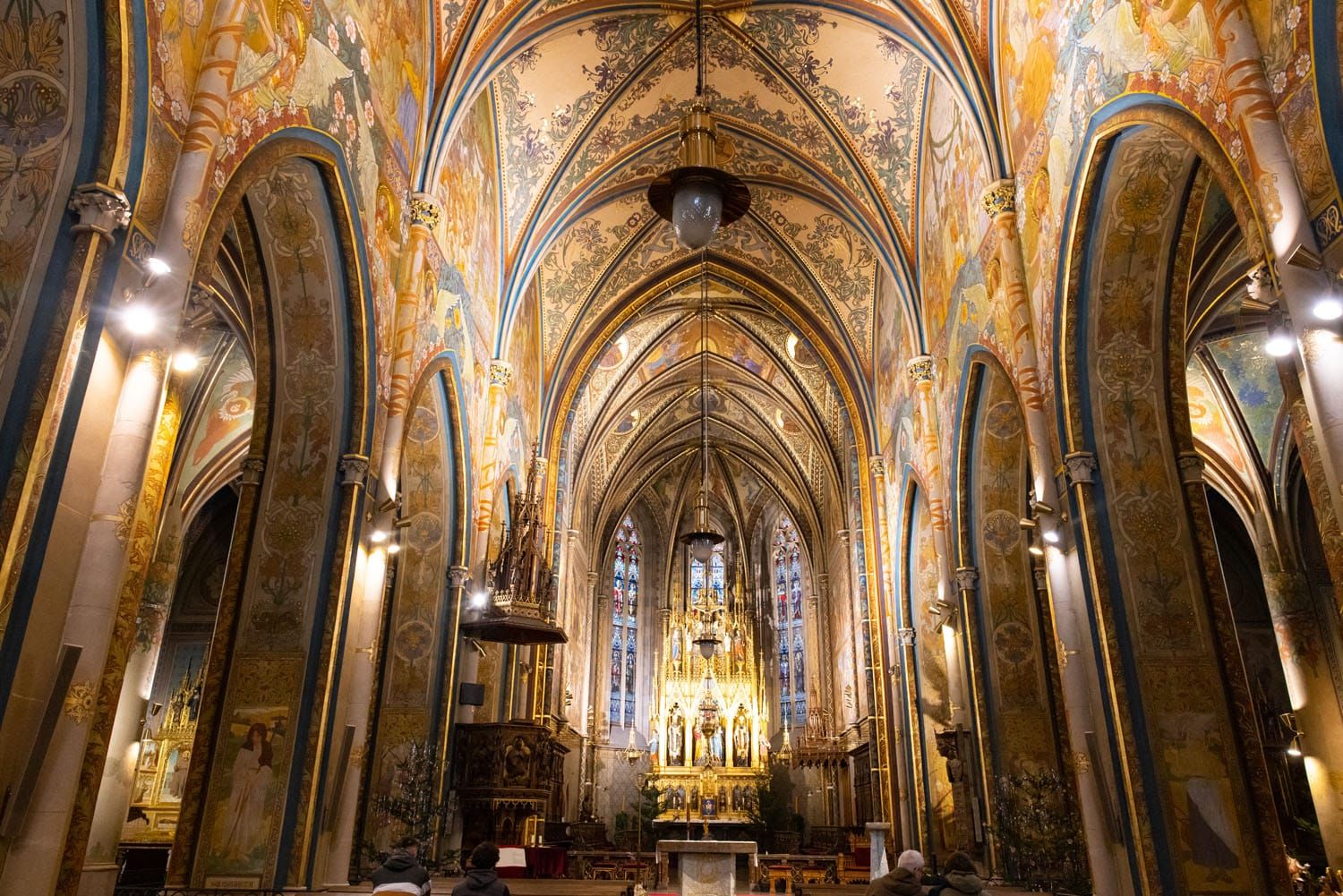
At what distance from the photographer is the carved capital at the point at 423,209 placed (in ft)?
33.2

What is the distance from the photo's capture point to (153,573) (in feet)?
49.4

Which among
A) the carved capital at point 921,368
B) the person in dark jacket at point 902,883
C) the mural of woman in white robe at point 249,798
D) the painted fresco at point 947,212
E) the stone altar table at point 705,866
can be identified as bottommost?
the stone altar table at point 705,866

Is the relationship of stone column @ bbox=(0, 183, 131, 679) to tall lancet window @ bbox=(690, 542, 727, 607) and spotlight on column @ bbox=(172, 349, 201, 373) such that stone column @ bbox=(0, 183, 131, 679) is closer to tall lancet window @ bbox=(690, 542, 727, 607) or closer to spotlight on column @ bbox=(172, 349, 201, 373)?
spotlight on column @ bbox=(172, 349, 201, 373)

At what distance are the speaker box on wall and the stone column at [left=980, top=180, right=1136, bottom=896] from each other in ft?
23.4

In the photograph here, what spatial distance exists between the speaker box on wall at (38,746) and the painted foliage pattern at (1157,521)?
7.18 metres

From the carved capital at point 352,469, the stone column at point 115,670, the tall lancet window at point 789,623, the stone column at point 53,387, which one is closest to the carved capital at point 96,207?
the stone column at point 53,387

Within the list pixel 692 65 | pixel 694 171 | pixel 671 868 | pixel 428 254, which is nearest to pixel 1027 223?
pixel 694 171

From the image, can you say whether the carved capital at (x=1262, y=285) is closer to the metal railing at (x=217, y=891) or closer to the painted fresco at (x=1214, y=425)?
the metal railing at (x=217, y=891)

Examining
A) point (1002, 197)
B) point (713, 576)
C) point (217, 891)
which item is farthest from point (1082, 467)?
point (713, 576)

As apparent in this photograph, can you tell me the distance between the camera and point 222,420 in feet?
53.1

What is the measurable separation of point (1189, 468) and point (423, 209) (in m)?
7.96

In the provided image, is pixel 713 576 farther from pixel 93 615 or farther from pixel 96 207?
pixel 96 207

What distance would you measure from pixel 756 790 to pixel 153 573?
60.2 feet

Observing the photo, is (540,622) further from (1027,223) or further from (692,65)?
(692,65)
